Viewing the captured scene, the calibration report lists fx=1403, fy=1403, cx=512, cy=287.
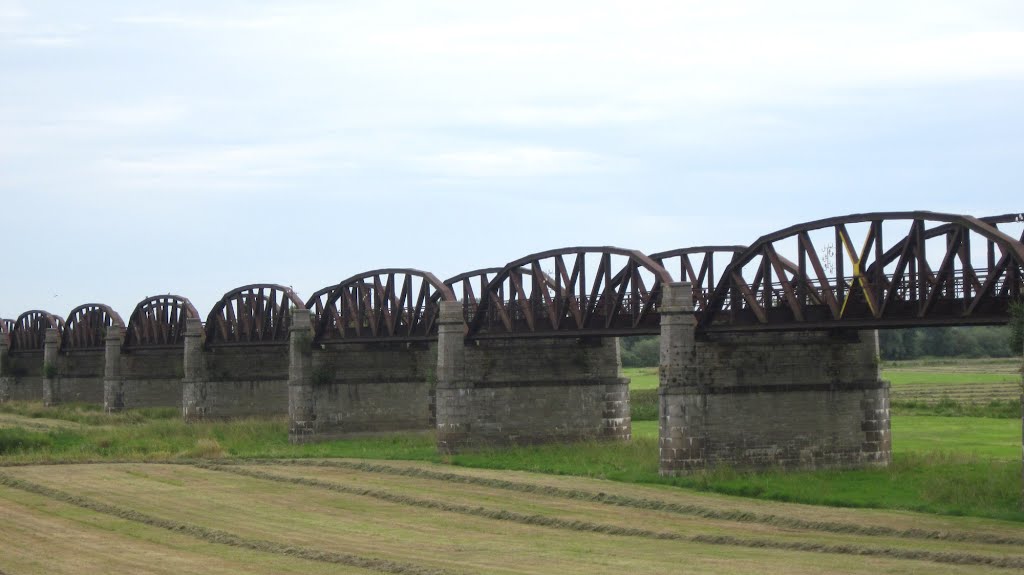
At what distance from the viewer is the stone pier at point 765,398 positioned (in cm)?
4703

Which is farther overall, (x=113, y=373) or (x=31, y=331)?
(x=31, y=331)

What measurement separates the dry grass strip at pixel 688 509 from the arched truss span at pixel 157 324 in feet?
137

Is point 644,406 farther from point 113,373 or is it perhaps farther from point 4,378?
point 4,378

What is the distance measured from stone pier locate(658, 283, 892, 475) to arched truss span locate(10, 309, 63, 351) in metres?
88.8

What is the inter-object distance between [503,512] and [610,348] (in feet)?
71.8

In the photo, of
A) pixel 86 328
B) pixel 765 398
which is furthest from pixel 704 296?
pixel 86 328

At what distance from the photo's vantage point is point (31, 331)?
130500 millimetres

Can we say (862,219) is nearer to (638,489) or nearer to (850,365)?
(850,365)

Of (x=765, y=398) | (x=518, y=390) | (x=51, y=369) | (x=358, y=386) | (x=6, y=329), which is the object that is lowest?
(x=765, y=398)

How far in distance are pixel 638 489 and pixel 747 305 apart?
7.61 m

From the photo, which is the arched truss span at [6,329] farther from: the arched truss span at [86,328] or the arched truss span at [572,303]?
the arched truss span at [572,303]

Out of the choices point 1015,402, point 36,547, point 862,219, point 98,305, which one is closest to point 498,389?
point 862,219

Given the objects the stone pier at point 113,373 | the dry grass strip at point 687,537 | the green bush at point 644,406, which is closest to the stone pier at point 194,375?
the stone pier at point 113,373

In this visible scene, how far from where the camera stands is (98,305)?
112 metres
